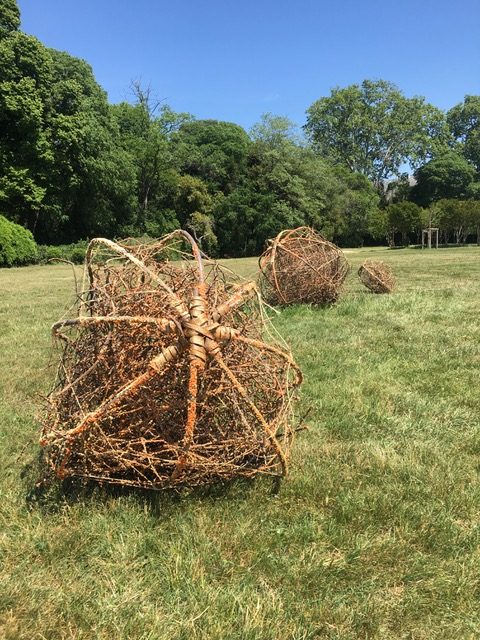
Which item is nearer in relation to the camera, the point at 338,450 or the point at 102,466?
the point at 102,466

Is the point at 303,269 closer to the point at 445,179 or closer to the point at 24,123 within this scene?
the point at 24,123

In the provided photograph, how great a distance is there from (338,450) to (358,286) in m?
9.25

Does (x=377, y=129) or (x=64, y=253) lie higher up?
(x=377, y=129)

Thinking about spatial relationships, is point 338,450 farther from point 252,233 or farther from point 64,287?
point 252,233

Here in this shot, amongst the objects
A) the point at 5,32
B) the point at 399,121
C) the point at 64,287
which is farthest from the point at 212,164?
the point at 399,121

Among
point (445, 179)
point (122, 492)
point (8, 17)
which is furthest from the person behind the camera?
point (445, 179)

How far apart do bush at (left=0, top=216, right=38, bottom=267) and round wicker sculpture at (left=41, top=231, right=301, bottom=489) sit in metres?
23.9

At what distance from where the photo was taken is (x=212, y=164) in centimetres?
4059

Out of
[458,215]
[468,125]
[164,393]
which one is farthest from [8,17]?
[468,125]

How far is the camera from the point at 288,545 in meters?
2.50

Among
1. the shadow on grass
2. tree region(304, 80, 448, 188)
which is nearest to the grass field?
the shadow on grass

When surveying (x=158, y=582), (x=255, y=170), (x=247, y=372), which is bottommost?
(x=158, y=582)

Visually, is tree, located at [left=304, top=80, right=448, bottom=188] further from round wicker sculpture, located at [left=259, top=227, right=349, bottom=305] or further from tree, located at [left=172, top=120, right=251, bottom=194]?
round wicker sculpture, located at [left=259, top=227, right=349, bottom=305]

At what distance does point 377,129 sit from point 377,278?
60357mm
